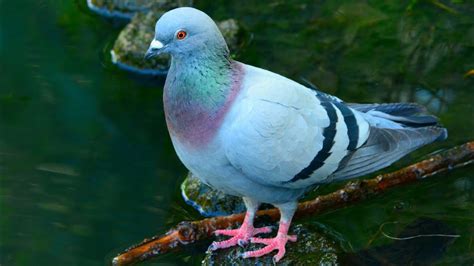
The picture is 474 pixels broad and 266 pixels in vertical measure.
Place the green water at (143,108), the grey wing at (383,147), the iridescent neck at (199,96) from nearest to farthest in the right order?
the iridescent neck at (199,96) < the grey wing at (383,147) < the green water at (143,108)

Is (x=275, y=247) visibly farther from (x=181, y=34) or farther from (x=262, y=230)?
(x=181, y=34)

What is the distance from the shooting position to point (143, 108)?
819 centimetres

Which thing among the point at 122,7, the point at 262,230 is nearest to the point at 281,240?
the point at 262,230

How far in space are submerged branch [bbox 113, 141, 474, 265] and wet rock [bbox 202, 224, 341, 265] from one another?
176mm

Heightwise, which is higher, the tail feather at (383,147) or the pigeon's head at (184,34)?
the pigeon's head at (184,34)

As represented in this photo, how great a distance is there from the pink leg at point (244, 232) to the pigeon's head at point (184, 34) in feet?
3.99

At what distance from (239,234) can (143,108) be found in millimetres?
2485

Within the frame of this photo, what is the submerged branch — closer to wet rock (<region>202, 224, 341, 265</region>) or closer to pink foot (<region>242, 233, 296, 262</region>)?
wet rock (<region>202, 224, 341, 265</region>)

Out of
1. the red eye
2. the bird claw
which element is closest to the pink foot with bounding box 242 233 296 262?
the bird claw

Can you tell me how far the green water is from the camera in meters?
6.59

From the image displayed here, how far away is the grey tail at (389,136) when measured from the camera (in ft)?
19.1

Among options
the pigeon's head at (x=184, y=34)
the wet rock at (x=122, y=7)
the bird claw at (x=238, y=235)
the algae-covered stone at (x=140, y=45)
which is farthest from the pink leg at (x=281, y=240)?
the wet rock at (x=122, y=7)

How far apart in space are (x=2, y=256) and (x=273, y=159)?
7.56 ft

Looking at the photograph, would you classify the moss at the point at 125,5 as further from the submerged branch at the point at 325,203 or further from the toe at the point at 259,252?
the toe at the point at 259,252
